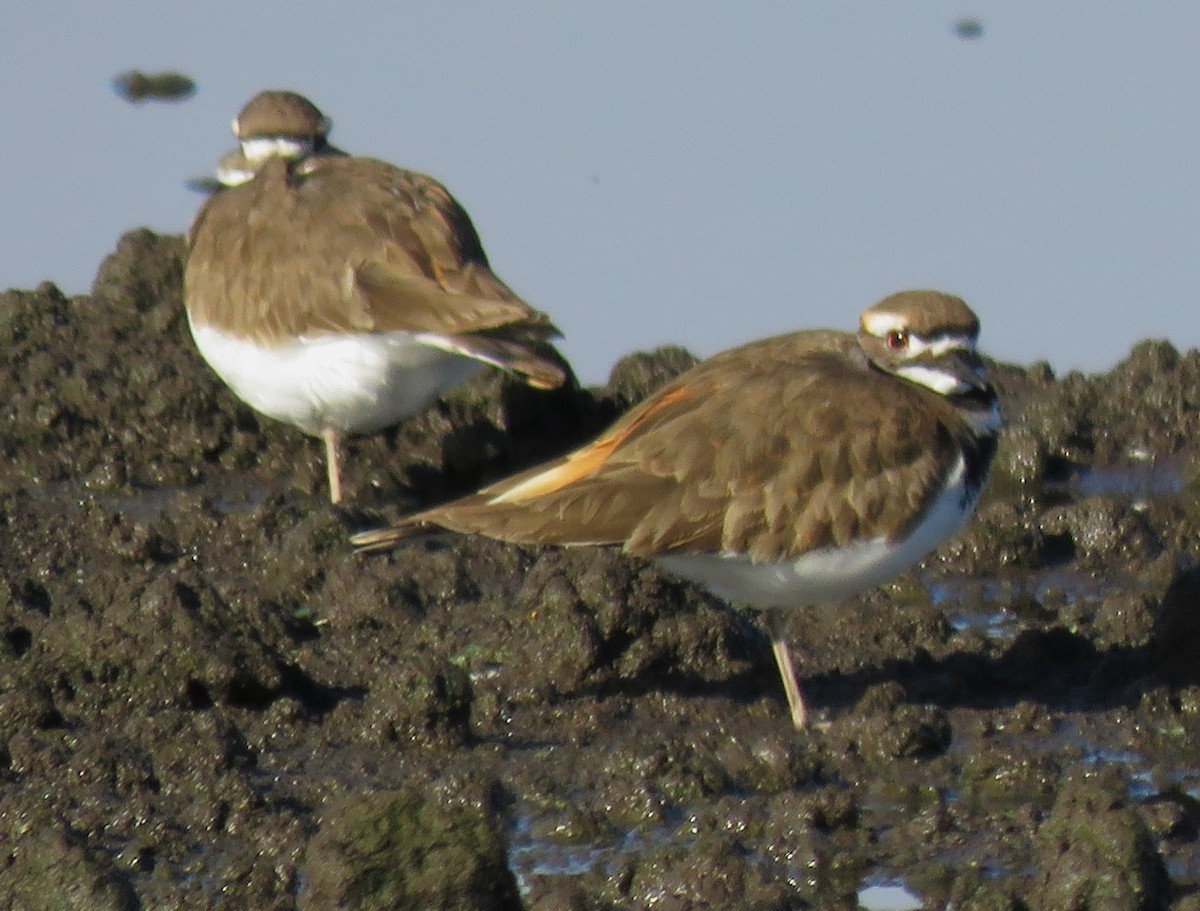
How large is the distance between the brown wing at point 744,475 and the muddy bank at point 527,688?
0.58 meters

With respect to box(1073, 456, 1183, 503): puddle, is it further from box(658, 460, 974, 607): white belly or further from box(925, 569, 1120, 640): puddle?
box(658, 460, 974, 607): white belly

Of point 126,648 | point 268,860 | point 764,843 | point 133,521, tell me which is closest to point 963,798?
point 764,843

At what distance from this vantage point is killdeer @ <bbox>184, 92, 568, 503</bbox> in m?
9.10

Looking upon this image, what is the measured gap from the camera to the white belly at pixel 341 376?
369 inches

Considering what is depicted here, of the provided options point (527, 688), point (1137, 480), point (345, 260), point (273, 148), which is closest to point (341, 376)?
point (345, 260)

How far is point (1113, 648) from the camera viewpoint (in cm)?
844

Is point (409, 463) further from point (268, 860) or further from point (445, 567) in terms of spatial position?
point (268, 860)

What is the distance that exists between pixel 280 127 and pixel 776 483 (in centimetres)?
422

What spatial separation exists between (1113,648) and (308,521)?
298 cm

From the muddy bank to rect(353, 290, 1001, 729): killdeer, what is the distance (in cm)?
50

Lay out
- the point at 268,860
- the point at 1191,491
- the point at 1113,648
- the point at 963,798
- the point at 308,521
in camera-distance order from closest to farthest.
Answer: the point at 268,860
the point at 963,798
the point at 1113,648
the point at 308,521
the point at 1191,491

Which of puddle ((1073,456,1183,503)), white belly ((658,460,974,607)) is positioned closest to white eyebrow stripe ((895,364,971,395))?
white belly ((658,460,974,607))

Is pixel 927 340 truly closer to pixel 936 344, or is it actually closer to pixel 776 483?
pixel 936 344

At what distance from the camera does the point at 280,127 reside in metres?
10.9
